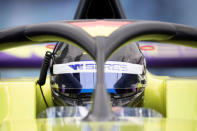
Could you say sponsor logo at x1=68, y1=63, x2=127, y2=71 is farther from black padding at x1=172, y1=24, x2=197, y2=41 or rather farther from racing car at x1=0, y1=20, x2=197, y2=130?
black padding at x1=172, y1=24, x2=197, y2=41

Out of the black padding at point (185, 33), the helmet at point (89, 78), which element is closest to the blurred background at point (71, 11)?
the helmet at point (89, 78)

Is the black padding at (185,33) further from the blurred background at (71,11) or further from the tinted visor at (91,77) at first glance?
the blurred background at (71,11)

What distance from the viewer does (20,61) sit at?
2.19 metres

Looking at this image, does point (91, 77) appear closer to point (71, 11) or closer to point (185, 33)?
point (185, 33)

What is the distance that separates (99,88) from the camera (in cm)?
57

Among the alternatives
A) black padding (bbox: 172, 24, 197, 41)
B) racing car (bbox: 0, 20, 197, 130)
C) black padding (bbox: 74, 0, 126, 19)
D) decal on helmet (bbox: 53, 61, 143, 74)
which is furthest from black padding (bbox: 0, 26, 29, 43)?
black padding (bbox: 74, 0, 126, 19)

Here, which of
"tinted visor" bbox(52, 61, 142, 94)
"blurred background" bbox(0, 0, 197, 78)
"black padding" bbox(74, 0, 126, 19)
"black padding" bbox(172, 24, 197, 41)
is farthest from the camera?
"blurred background" bbox(0, 0, 197, 78)

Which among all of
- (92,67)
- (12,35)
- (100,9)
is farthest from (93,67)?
(100,9)

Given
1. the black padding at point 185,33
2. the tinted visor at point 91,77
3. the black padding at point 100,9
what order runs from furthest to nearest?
the black padding at point 100,9 → the tinted visor at point 91,77 → the black padding at point 185,33

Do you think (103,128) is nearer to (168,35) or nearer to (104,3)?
(168,35)

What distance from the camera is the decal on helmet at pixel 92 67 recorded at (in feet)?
2.91

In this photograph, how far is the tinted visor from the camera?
873 mm

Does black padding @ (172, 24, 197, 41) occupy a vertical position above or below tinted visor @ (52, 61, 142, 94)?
above

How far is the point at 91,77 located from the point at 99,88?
310mm
